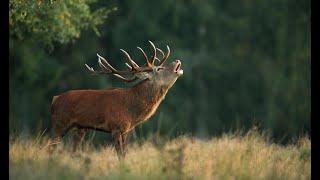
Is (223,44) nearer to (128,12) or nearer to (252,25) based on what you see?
(252,25)

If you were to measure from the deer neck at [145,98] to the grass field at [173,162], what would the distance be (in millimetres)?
540

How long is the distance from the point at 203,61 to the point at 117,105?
2342cm

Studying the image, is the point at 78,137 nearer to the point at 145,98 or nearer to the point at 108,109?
the point at 108,109

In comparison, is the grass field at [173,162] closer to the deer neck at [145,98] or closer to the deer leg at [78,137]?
the deer leg at [78,137]

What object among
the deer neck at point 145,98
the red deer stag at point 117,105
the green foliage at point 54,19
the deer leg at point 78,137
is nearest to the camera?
the red deer stag at point 117,105

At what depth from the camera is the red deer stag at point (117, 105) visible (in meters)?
12.9

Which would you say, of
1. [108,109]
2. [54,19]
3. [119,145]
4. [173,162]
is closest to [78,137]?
[108,109]

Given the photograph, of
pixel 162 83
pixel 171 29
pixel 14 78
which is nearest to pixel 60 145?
pixel 162 83

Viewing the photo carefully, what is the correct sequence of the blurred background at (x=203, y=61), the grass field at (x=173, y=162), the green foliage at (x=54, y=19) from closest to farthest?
the grass field at (x=173, y=162), the green foliage at (x=54, y=19), the blurred background at (x=203, y=61)

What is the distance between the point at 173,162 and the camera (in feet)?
36.0

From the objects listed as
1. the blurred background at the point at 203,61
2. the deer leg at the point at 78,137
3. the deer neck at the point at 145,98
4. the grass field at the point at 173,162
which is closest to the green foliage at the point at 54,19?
the deer leg at the point at 78,137

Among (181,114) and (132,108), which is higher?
(132,108)
